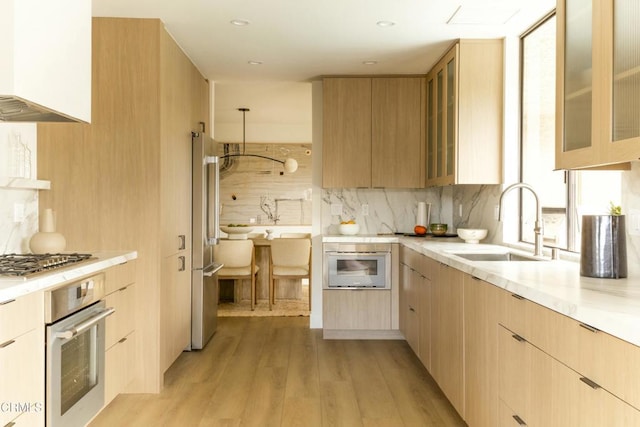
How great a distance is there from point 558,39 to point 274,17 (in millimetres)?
1810

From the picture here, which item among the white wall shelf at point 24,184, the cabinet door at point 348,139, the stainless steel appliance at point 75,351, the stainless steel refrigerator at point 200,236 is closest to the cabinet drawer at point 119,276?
the stainless steel appliance at point 75,351

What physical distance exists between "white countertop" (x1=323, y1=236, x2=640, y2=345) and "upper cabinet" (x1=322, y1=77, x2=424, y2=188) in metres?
2.04

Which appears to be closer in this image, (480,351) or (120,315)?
(480,351)

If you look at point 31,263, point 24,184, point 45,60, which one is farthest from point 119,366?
point 45,60

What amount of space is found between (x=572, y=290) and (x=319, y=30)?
258cm

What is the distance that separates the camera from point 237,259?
607 cm

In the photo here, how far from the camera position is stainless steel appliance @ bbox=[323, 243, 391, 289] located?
4.73m

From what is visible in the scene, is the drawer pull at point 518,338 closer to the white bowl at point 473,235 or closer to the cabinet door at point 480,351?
the cabinet door at point 480,351

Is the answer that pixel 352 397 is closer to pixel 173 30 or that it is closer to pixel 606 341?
pixel 606 341

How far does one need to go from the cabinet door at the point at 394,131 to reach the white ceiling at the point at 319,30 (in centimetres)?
20

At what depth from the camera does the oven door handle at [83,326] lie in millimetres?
2232

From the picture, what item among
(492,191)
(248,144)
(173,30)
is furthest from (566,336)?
(248,144)

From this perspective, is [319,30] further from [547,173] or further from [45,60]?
[45,60]

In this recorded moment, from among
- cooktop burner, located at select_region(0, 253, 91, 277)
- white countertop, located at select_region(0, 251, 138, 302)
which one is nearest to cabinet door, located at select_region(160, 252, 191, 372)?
white countertop, located at select_region(0, 251, 138, 302)
